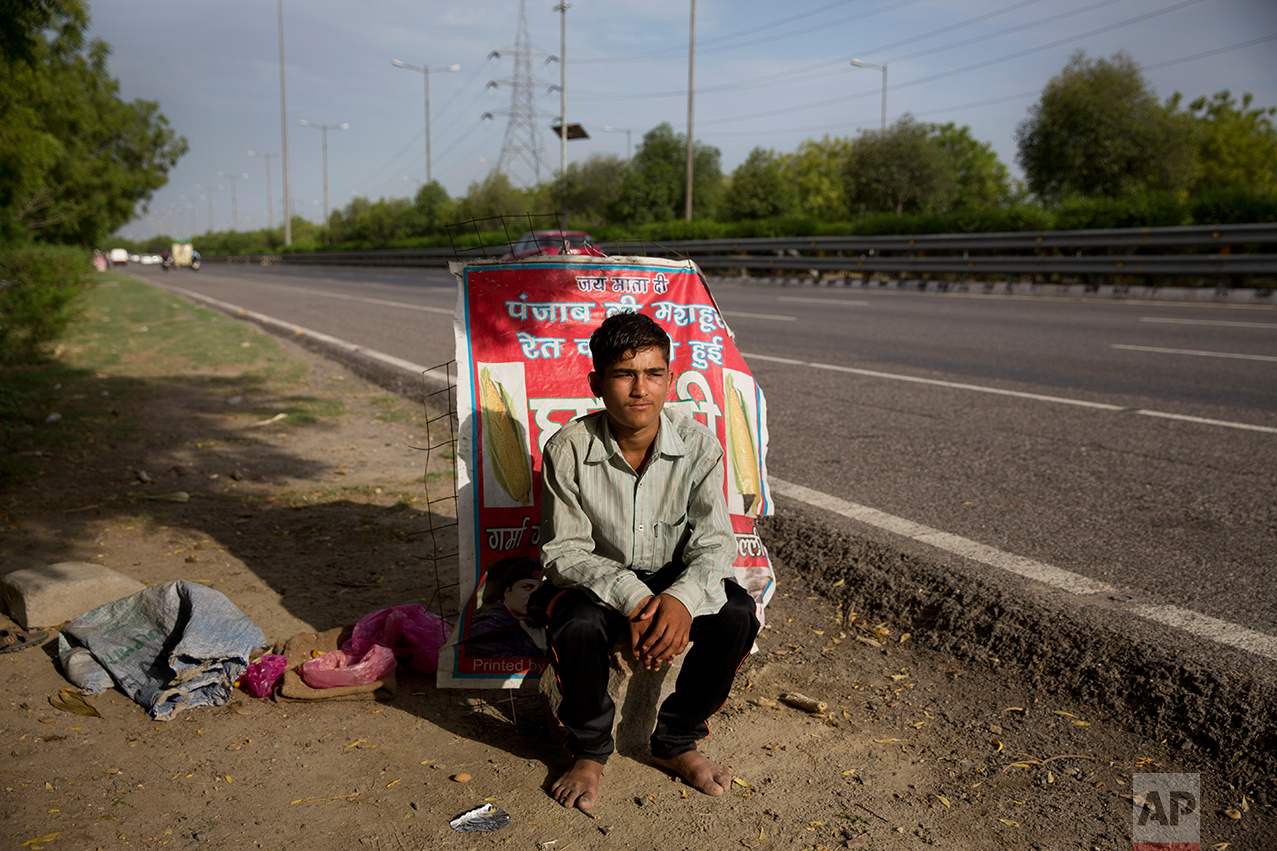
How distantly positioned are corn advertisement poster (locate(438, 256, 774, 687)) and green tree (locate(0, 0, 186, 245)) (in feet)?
11.2

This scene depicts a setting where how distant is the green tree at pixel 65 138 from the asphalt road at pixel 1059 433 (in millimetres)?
4535

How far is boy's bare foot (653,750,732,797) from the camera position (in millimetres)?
2291

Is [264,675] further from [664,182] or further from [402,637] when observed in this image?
[664,182]

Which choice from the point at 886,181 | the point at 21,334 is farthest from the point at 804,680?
the point at 886,181

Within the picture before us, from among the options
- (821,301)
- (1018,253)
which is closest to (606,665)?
(821,301)

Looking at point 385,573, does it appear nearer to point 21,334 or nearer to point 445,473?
point 445,473

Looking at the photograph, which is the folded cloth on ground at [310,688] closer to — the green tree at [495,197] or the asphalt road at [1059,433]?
the asphalt road at [1059,433]

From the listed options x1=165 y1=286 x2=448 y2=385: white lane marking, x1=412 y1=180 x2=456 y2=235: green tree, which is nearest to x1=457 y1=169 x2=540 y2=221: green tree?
x1=412 y1=180 x2=456 y2=235: green tree

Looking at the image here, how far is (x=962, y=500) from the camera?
419 centimetres

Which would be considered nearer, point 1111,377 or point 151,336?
point 1111,377

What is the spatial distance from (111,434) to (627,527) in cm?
530

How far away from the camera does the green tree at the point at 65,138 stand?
8.82m

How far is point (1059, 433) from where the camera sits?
546cm

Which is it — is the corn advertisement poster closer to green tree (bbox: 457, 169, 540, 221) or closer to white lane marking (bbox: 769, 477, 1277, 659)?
white lane marking (bbox: 769, 477, 1277, 659)
